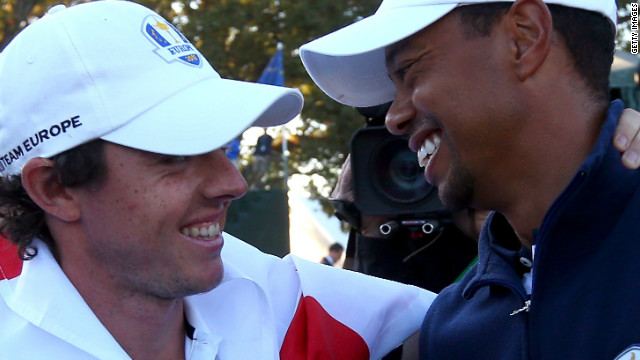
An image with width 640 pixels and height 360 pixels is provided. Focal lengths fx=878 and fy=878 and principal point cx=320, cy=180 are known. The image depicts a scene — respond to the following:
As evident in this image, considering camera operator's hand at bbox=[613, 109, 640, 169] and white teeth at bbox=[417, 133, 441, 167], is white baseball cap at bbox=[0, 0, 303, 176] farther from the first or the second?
camera operator's hand at bbox=[613, 109, 640, 169]

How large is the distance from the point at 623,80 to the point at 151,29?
3.62 m

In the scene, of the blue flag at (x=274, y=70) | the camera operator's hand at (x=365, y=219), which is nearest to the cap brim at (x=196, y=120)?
the camera operator's hand at (x=365, y=219)

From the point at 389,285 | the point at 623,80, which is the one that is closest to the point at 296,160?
the point at 623,80

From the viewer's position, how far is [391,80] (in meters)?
2.50

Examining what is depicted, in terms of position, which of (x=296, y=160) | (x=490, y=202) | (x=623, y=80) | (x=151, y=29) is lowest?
(x=296, y=160)

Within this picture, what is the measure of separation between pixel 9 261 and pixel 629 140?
5.17 ft

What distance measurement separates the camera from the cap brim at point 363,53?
2.14 m

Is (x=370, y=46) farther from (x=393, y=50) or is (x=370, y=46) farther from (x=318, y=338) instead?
(x=318, y=338)

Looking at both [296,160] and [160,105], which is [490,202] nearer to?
[160,105]

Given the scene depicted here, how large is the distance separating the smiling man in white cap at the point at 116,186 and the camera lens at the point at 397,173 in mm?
1219

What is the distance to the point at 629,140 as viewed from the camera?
1988 mm

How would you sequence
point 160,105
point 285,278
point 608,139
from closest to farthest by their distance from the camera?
point 608,139 < point 160,105 < point 285,278

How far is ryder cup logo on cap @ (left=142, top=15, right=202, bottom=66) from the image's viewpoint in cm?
220

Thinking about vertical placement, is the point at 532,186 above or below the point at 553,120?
below
